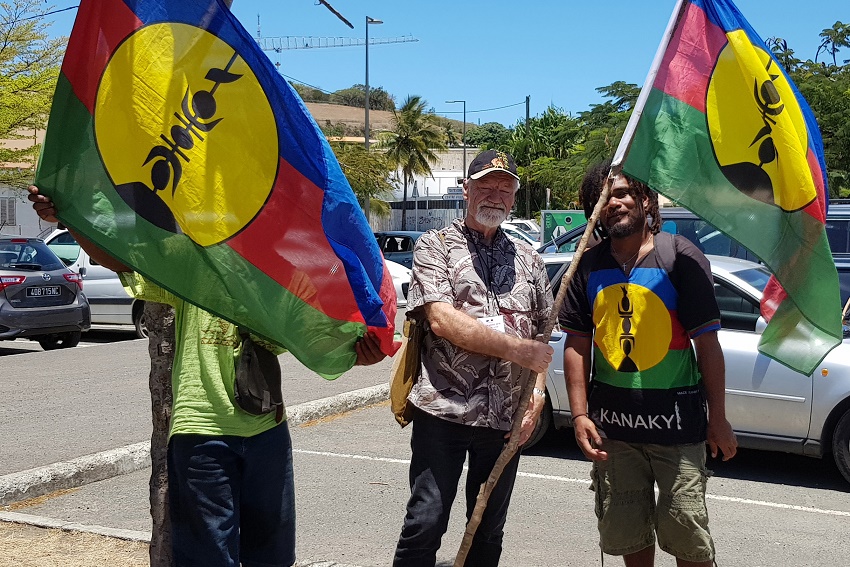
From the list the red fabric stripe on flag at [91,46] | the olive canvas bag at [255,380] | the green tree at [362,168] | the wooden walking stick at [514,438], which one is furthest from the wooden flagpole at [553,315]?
the green tree at [362,168]

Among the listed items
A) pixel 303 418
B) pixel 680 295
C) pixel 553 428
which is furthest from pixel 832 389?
pixel 303 418

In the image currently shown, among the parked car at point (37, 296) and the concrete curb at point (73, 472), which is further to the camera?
the parked car at point (37, 296)

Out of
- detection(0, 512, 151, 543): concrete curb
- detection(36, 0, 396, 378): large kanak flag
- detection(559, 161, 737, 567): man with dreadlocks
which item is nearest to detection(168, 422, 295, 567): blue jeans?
detection(36, 0, 396, 378): large kanak flag

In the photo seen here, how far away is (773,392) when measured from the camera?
7.10 m

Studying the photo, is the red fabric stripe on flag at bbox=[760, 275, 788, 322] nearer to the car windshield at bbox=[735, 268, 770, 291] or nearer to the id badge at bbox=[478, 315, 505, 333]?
the id badge at bbox=[478, 315, 505, 333]

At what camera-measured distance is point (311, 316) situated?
134 inches

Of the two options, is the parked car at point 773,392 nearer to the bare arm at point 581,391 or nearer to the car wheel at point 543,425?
the car wheel at point 543,425

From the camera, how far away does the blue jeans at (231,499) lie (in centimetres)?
338

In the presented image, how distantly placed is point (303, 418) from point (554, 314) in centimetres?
565

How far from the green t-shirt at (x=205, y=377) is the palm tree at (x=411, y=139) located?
68.1 metres

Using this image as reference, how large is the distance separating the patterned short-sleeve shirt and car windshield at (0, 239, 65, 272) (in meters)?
11.4

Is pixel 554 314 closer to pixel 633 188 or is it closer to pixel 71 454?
pixel 633 188

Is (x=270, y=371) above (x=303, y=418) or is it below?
above

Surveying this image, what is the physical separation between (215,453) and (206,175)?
0.94 metres
